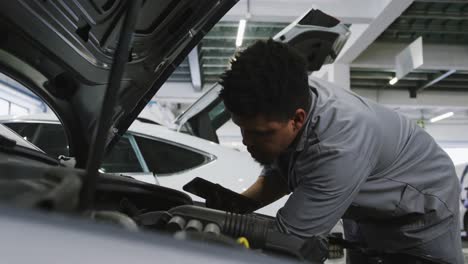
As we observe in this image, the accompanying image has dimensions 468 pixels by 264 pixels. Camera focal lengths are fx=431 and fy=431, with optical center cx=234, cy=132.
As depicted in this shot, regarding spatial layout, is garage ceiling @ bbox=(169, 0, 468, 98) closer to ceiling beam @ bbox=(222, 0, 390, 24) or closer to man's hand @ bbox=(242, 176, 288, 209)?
ceiling beam @ bbox=(222, 0, 390, 24)

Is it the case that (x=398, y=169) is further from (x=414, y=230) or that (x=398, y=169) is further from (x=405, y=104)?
(x=405, y=104)

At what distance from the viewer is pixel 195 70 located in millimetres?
8648

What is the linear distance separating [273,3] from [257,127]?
5.19 m

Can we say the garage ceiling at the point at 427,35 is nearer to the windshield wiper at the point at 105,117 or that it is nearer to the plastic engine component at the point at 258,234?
the plastic engine component at the point at 258,234

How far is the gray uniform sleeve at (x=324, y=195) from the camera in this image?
1.18 m

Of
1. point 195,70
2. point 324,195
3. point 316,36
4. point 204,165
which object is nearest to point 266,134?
point 324,195

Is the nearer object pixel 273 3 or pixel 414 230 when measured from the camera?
pixel 414 230

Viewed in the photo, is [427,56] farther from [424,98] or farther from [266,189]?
[266,189]

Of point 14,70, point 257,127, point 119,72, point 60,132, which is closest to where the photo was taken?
point 119,72

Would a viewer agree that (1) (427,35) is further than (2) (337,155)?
Yes

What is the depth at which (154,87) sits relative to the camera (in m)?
1.76

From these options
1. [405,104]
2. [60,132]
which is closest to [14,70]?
[60,132]

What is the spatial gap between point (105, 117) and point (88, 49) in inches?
31.2

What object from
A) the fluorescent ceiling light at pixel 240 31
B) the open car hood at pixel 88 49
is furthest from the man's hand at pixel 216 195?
the fluorescent ceiling light at pixel 240 31
